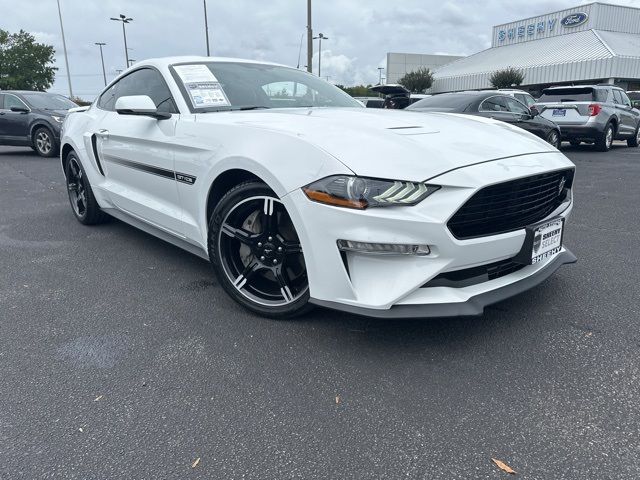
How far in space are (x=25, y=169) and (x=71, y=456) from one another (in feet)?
29.9

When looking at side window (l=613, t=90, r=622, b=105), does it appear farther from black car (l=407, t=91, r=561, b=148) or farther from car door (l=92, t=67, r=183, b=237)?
car door (l=92, t=67, r=183, b=237)

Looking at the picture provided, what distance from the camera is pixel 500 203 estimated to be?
90.9 inches

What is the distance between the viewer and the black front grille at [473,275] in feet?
7.29

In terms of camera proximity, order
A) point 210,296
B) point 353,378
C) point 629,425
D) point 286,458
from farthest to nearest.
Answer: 1. point 210,296
2. point 353,378
3. point 629,425
4. point 286,458

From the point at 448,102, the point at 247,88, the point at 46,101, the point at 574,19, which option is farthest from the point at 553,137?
the point at 574,19

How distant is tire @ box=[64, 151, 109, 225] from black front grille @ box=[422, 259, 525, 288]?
11.7 feet


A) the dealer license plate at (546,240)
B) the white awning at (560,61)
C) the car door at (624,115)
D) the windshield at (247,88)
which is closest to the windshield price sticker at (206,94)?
the windshield at (247,88)

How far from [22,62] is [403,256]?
45.3m

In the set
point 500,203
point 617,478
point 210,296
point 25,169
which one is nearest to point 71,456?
point 210,296

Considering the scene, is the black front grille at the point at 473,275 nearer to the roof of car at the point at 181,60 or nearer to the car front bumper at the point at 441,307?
the car front bumper at the point at 441,307

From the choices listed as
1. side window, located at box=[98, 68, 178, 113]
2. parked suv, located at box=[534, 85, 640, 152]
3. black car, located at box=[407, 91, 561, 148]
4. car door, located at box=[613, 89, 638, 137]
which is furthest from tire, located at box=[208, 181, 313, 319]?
car door, located at box=[613, 89, 638, 137]

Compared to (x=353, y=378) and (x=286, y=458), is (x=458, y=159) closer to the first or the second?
(x=353, y=378)

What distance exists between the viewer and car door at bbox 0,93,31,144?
36.5 feet

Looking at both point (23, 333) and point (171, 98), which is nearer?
point (23, 333)
